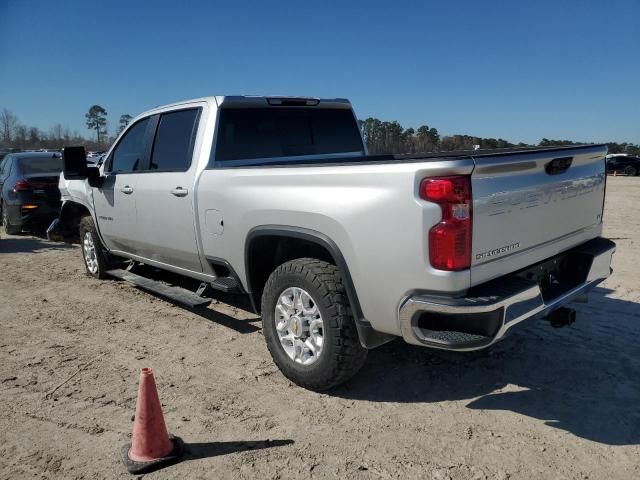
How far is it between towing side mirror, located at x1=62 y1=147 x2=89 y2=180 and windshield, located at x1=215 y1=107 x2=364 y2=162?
6.95ft

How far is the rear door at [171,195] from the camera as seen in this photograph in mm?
4387

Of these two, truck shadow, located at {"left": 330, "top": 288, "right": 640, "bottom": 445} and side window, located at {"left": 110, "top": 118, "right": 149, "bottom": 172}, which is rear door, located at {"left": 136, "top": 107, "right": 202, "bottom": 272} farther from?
truck shadow, located at {"left": 330, "top": 288, "right": 640, "bottom": 445}

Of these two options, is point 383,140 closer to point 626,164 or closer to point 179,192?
point 179,192

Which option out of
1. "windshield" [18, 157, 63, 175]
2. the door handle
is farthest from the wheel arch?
"windshield" [18, 157, 63, 175]

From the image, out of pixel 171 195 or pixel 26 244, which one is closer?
pixel 171 195

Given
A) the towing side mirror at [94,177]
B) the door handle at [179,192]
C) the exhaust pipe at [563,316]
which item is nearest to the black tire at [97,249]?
the towing side mirror at [94,177]

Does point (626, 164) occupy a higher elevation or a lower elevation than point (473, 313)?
lower

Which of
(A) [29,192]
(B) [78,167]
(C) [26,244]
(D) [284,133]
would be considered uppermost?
(D) [284,133]

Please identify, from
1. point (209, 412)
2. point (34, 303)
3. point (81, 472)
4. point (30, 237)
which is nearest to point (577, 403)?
point (209, 412)

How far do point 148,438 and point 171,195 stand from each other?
2294mm

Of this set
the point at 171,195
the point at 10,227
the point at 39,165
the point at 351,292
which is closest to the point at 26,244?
the point at 10,227

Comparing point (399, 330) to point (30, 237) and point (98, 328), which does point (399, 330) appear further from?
point (30, 237)

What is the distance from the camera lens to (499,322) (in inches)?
109

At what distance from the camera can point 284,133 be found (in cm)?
483
